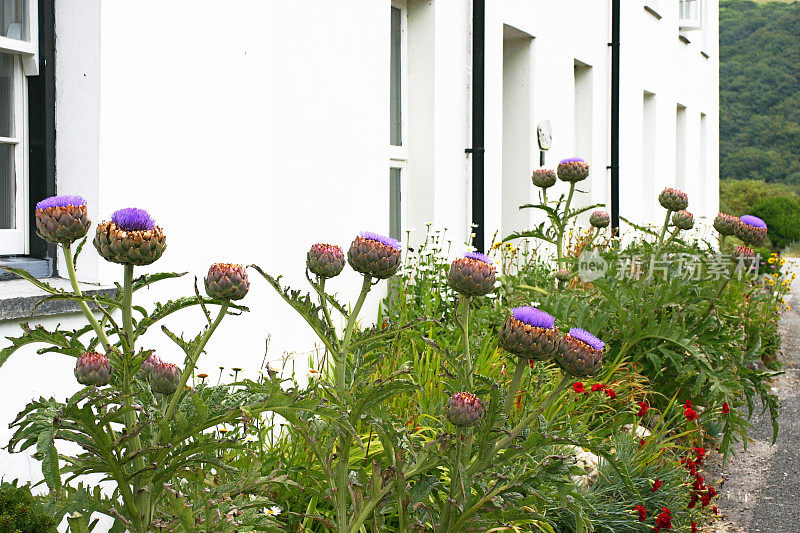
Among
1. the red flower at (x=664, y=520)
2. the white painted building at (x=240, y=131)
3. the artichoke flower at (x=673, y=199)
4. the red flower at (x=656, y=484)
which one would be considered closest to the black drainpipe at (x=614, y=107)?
the white painted building at (x=240, y=131)

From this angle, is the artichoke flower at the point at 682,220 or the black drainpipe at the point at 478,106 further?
the black drainpipe at the point at 478,106

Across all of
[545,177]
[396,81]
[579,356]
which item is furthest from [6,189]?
[396,81]

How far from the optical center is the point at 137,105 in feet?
10.2

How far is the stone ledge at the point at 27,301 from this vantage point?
256 cm

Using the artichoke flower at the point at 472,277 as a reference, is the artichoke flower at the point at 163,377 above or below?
below

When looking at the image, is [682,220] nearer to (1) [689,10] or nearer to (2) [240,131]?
(2) [240,131]

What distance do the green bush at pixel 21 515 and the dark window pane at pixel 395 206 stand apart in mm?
3888

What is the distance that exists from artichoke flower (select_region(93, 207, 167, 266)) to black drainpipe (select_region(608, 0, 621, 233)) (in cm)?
803

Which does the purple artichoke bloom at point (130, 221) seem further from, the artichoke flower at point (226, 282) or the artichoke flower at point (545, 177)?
the artichoke flower at point (545, 177)

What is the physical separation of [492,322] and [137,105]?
2281 millimetres

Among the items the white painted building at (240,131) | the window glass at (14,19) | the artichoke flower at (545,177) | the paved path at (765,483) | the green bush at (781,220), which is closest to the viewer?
the window glass at (14,19)

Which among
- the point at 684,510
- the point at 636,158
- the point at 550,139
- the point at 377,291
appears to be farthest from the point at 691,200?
the point at 684,510

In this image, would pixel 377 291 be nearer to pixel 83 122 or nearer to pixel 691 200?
pixel 83 122

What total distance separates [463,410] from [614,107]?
8.07 m
